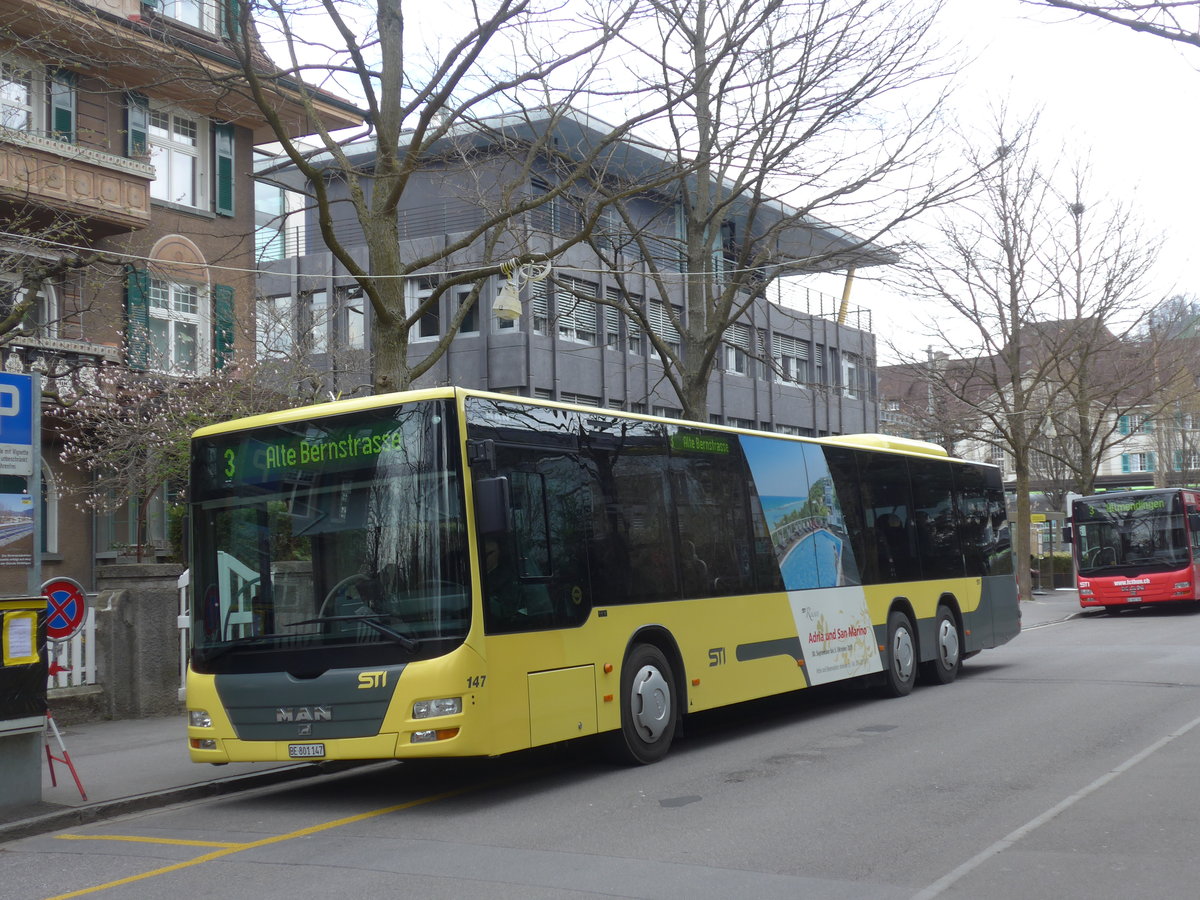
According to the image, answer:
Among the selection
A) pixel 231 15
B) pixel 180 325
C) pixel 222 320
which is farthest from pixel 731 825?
pixel 180 325

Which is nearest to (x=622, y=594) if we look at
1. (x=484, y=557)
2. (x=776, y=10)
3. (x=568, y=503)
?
(x=568, y=503)

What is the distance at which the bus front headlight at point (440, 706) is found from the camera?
28.2 feet

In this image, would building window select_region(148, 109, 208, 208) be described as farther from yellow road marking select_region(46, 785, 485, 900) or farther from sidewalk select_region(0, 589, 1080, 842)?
yellow road marking select_region(46, 785, 485, 900)

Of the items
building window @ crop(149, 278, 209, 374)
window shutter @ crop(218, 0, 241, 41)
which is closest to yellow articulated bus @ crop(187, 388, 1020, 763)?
window shutter @ crop(218, 0, 241, 41)

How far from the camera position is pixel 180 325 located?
25000mm

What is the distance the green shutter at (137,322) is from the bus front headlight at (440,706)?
53.6ft

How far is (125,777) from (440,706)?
3389mm

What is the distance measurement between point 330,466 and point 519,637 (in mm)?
1822

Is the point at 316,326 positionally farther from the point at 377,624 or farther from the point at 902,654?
the point at 377,624

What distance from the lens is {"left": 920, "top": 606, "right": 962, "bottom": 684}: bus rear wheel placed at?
639 inches

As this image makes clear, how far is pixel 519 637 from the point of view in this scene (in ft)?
30.1

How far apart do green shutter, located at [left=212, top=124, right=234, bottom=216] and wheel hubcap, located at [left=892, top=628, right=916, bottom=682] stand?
16.7 metres

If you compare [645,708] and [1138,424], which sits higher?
[1138,424]

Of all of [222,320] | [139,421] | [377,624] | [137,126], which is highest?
[137,126]
